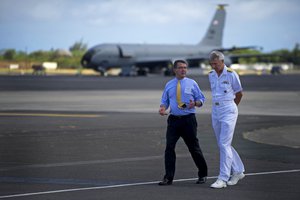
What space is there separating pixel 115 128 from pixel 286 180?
352 inches

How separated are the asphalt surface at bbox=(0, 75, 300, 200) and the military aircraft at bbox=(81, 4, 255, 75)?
1995 inches

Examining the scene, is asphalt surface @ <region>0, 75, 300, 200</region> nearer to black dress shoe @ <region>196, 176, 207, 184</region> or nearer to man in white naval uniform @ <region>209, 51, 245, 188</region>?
black dress shoe @ <region>196, 176, 207, 184</region>

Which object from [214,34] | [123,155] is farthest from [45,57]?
[123,155]

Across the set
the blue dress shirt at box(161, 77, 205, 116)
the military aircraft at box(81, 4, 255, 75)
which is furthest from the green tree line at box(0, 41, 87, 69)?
the blue dress shirt at box(161, 77, 205, 116)

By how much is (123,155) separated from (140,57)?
6566 cm

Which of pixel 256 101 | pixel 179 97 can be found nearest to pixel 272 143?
pixel 179 97

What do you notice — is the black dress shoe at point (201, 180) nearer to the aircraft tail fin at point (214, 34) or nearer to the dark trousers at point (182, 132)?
the dark trousers at point (182, 132)

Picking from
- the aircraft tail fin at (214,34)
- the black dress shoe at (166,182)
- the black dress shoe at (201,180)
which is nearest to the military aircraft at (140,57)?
the aircraft tail fin at (214,34)

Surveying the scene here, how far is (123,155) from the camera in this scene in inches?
537

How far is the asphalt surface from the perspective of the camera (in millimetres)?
9688

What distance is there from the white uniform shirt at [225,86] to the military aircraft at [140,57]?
65348 millimetres

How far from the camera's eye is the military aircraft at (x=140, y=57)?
250ft

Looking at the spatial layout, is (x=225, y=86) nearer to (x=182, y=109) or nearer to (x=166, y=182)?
(x=182, y=109)

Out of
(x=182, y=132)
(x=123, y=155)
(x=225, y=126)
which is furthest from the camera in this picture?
(x=123, y=155)
